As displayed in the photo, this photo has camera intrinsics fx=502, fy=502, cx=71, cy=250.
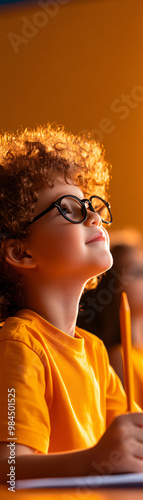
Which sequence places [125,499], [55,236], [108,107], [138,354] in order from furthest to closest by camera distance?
[138,354], [108,107], [55,236], [125,499]

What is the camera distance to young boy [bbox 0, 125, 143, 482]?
1.37 feet

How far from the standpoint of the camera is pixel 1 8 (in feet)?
2.06

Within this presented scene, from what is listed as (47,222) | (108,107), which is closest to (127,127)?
(108,107)

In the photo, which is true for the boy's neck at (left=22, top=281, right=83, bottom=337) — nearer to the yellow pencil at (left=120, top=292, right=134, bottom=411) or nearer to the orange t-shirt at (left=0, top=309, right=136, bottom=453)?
the orange t-shirt at (left=0, top=309, right=136, bottom=453)

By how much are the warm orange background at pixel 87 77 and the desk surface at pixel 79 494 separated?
0.31 metres

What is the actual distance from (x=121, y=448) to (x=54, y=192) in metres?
0.28

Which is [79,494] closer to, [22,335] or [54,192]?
[22,335]

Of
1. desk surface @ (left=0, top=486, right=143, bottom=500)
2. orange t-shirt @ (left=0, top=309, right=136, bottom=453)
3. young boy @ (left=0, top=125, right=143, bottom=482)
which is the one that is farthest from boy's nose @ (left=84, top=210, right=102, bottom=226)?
desk surface @ (left=0, top=486, right=143, bottom=500)

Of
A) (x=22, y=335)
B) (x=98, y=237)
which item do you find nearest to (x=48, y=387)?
(x=22, y=335)

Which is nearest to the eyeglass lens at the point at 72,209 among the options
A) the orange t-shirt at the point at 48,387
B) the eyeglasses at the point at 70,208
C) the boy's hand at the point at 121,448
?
the eyeglasses at the point at 70,208

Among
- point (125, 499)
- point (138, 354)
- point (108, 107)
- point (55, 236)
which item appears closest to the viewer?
point (125, 499)

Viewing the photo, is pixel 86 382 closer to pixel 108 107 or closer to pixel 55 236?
pixel 55 236

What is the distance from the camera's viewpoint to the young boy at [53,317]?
419mm

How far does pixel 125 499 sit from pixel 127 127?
0.42 metres
